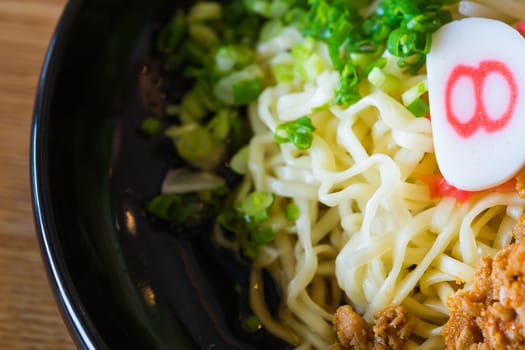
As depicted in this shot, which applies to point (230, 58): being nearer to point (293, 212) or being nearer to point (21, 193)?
point (293, 212)

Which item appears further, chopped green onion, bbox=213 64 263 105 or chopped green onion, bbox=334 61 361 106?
chopped green onion, bbox=213 64 263 105

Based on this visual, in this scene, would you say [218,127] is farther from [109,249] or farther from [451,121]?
[451,121]

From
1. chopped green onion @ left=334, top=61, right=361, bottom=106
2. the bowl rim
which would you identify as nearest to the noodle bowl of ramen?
chopped green onion @ left=334, top=61, right=361, bottom=106

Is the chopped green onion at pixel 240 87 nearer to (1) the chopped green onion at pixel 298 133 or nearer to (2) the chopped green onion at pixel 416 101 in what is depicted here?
(1) the chopped green onion at pixel 298 133

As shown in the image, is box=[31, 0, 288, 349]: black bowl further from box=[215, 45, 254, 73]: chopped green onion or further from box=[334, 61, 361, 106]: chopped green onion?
box=[334, 61, 361, 106]: chopped green onion

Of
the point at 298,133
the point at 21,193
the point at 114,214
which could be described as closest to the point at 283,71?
the point at 298,133

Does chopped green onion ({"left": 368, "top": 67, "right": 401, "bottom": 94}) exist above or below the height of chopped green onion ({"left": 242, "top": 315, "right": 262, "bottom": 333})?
above

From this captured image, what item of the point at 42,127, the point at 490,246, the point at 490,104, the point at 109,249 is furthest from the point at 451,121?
the point at 42,127
